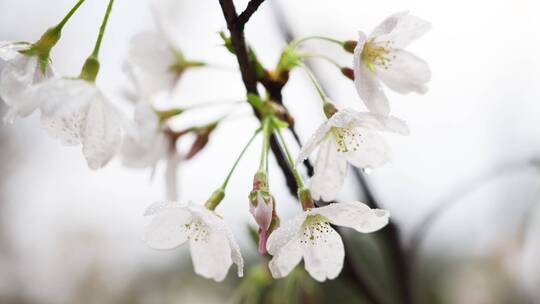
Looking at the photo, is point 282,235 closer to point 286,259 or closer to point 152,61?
point 286,259

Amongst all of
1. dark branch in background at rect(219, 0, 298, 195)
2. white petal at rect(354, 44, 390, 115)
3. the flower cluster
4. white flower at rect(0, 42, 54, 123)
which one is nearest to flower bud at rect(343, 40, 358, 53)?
the flower cluster

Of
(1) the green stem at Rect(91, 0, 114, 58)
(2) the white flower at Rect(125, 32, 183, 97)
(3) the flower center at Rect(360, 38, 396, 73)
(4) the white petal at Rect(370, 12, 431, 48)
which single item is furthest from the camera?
(2) the white flower at Rect(125, 32, 183, 97)

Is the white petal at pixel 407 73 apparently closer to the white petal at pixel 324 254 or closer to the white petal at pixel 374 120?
the white petal at pixel 374 120

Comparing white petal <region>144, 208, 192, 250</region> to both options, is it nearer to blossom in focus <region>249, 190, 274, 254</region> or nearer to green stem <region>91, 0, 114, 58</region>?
blossom in focus <region>249, 190, 274, 254</region>

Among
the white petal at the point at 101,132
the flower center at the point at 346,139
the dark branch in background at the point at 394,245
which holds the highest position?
the white petal at the point at 101,132

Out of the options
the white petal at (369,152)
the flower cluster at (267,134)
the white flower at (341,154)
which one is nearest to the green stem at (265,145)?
the flower cluster at (267,134)
